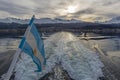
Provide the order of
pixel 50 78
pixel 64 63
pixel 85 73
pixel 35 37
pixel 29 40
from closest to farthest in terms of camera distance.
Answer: pixel 29 40 → pixel 35 37 → pixel 50 78 → pixel 85 73 → pixel 64 63

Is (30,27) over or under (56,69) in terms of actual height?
over

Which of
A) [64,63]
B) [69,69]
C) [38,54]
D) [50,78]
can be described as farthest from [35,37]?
[64,63]

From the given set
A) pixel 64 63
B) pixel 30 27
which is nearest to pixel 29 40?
pixel 30 27

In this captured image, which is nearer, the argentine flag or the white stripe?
the argentine flag

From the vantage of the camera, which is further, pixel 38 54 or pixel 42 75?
pixel 42 75

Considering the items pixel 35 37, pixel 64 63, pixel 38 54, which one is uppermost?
pixel 35 37

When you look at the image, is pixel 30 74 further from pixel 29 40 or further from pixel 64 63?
pixel 29 40

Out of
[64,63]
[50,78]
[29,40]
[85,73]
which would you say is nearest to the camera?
[29,40]

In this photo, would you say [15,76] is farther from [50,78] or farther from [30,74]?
[50,78]

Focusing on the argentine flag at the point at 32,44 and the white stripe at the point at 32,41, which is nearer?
the argentine flag at the point at 32,44
